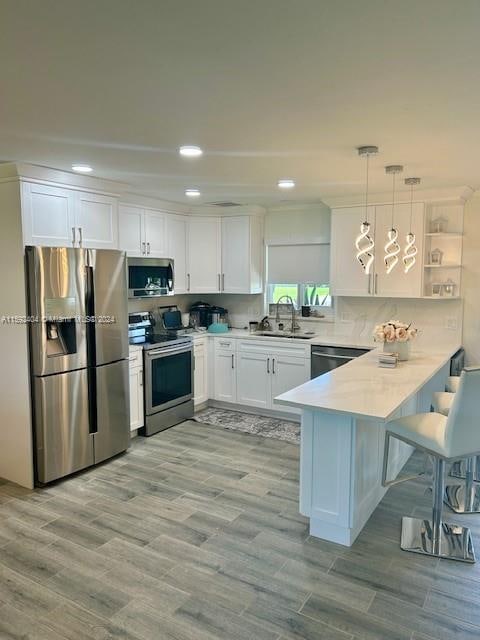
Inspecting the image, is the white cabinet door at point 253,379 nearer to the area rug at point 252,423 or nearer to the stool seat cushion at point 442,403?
the area rug at point 252,423

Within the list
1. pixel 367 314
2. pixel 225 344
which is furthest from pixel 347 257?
pixel 225 344

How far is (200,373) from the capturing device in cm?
546

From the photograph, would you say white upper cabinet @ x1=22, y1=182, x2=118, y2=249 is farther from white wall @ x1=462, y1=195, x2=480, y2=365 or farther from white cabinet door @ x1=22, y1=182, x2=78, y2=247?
white wall @ x1=462, y1=195, x2=480, y2=365

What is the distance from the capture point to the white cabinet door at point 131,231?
15.0 feet

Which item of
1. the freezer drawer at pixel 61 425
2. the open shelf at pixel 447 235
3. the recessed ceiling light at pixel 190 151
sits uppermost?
the recessed ceiling light at pixel 190 151

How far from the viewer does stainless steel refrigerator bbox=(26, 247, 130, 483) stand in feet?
11.6

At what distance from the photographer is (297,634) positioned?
2129 millimetres

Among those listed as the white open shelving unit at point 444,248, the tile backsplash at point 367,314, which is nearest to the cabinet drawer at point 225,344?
the tile backsplash at point 367,314

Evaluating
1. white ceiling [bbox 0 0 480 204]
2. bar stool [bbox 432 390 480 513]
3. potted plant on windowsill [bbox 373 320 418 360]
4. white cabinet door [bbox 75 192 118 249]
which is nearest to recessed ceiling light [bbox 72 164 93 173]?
white ceiling [bbox 0 0 480 204]

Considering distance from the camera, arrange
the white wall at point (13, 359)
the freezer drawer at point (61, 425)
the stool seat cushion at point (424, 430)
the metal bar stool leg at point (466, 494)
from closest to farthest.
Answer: the stool seat cushion at point (424, 430) → the metal bar stool leg at point (466, 494) → the white wall at point (13, 359) → the freezer drawer at point (61, 425)

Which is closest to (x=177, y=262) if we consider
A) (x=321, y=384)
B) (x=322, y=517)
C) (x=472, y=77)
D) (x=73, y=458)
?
(x=73, y=458)

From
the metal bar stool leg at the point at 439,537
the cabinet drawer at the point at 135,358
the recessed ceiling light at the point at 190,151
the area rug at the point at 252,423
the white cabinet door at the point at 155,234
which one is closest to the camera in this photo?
the metal bar stool leg at the point at 439,537

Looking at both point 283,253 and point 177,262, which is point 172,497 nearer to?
point 177,262

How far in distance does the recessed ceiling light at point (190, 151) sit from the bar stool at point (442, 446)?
6.81 feet
